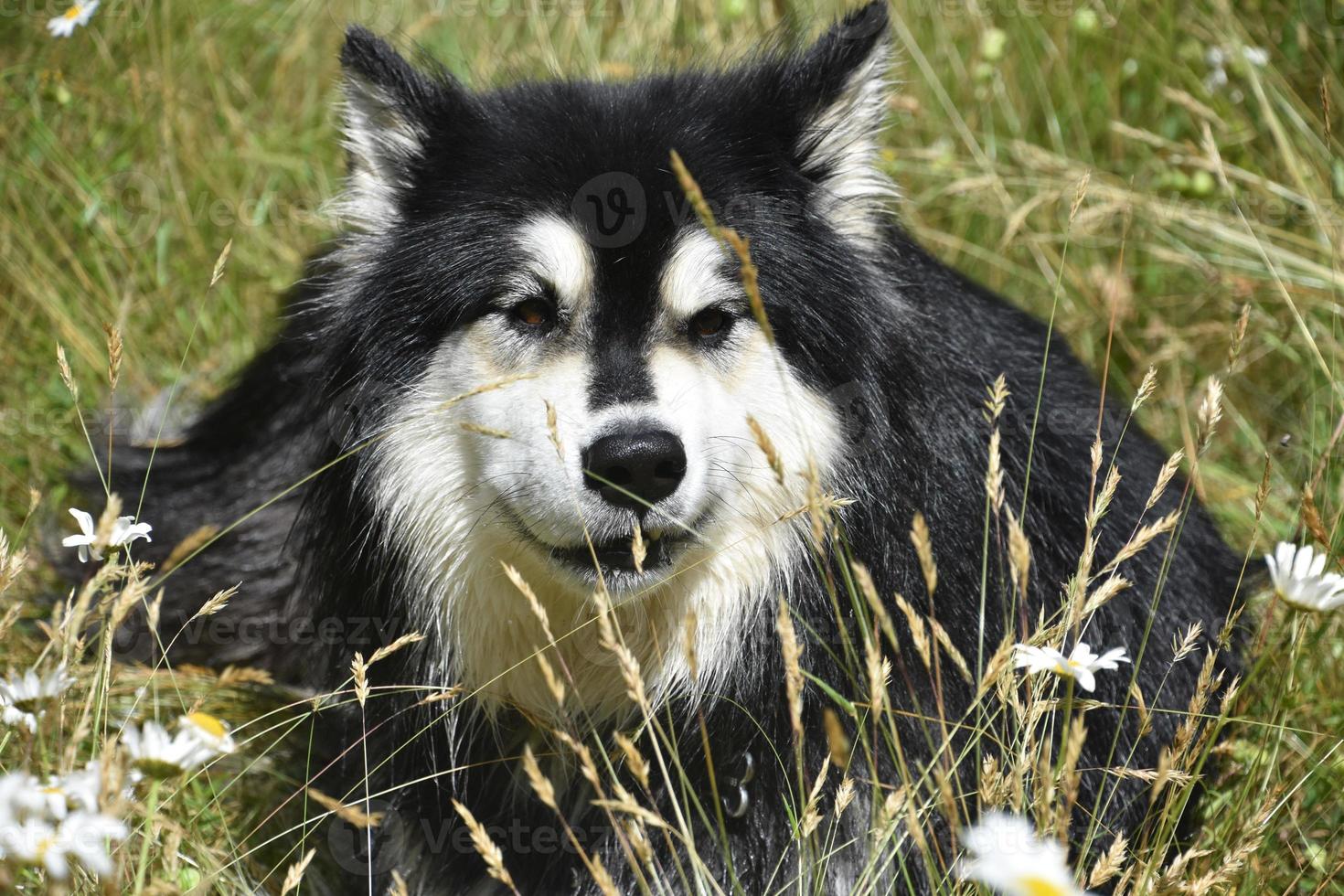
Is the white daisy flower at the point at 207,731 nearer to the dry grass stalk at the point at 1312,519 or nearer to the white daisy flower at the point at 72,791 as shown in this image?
the white daisy flower at the point at 72,791

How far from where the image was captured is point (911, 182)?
5.06 m

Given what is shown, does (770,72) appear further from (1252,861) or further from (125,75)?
(125,75)

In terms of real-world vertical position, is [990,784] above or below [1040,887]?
below

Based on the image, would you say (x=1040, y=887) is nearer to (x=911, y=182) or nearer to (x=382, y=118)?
(x=382, y=118)

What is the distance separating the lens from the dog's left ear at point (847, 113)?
2555 millimetres

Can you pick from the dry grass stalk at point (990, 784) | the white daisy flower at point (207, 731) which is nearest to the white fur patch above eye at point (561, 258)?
the white daisy flower at point (207, 731)

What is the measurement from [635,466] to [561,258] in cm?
46

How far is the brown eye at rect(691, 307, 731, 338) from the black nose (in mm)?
317

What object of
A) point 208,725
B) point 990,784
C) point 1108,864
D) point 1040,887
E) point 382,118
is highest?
point 382,118

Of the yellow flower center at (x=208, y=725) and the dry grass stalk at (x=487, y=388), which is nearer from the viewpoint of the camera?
the yellow flower center at (x=208, y=725)

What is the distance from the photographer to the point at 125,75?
4.70 m

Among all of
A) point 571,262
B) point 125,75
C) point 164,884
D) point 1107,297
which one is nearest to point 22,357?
point 125,75

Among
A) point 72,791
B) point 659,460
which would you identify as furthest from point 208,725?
point 659,460

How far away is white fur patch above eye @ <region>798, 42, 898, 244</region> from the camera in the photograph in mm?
2605
